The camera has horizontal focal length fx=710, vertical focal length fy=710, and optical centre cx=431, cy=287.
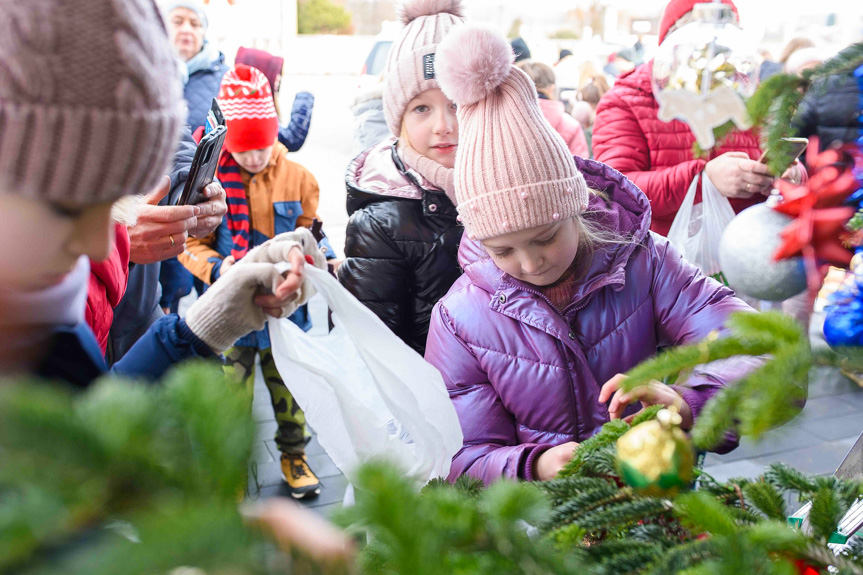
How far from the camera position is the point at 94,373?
2.66 ft

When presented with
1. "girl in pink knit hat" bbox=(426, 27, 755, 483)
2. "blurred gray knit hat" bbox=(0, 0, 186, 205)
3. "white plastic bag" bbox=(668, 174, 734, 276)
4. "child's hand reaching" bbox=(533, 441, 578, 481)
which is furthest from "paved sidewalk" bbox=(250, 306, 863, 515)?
"blurred gray knit hat" bbox=(0, 0, 186, 205)

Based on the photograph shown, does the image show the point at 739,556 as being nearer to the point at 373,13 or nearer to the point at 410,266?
the point at 410,266

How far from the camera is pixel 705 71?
195 centimetres

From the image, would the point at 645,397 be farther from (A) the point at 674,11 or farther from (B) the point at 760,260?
(A) the point at 674,11

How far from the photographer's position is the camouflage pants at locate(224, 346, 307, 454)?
3158 mm

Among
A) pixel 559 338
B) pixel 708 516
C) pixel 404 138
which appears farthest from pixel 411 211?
pixel 708 516

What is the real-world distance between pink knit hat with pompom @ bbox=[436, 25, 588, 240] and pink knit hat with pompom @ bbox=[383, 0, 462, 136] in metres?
0.71

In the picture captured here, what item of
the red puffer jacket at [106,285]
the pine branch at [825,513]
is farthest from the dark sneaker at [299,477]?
the pine branch at [825,513]

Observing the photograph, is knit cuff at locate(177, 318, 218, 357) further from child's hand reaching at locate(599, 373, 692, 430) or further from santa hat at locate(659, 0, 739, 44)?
santa hat at locate(659, 0, 739, 44)

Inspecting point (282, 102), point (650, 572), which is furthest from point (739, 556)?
point (282, 102)

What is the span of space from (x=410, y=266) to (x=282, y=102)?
33.2 ft

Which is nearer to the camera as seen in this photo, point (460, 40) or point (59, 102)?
point (59, 102)

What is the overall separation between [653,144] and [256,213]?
5.86 ft

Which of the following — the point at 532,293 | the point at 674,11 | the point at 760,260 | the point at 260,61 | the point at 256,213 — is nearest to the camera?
the point at 760,260
